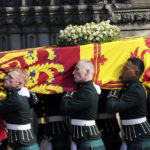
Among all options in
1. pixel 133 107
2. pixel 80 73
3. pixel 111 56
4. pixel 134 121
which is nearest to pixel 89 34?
pixel 111 56

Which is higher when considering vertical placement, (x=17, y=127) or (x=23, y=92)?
(x=23, y=92)

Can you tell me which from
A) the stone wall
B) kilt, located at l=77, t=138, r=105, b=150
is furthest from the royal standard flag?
the stone wall

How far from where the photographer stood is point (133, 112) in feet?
14.0

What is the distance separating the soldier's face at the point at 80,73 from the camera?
14.0 ft

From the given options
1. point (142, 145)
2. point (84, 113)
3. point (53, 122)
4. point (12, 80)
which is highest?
point (12, 80)

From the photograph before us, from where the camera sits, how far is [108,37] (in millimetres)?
4793

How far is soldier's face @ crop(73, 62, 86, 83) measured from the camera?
427cm

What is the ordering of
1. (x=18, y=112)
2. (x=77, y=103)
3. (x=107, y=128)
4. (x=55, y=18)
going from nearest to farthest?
(x=77, y=103) < (x=18, y=112) < (x=107, y=128) < (x=55, y=18)

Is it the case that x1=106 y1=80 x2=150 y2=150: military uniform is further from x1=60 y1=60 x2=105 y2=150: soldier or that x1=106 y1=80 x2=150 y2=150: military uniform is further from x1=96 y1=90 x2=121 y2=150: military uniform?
x1=96 y1=90 x2=121 y2=150: military uniform

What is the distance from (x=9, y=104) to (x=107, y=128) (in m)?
1.30

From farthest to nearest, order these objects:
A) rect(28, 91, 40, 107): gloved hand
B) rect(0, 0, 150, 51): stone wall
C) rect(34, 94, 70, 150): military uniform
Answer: rect(0, 0, 150, 51): stone wall → rect(34, 94, 70, 150): military uniform → rect(28, 91, 40, 107): gloved hand

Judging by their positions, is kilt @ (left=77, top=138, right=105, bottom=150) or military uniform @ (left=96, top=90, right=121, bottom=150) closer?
kilt @ (left=77, top=138, right=105, bottom=150)

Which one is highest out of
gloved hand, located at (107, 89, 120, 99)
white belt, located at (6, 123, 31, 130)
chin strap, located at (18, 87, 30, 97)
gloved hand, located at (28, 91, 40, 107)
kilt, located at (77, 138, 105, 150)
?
chin strap, located at (18, 87, 30, 97)

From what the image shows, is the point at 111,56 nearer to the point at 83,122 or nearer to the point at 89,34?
the point at 89,34
